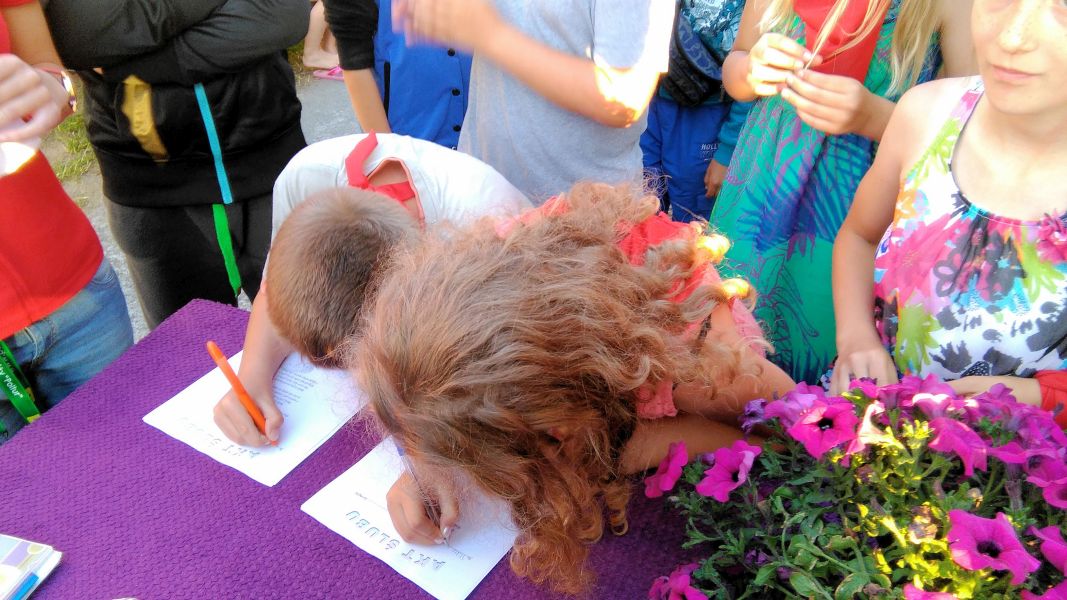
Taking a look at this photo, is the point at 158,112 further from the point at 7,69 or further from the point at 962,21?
the point at 962,21

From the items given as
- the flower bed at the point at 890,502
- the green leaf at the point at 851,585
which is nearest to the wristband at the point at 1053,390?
the flower bed at the point at 890,502

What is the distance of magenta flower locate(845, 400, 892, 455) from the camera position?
0.68m

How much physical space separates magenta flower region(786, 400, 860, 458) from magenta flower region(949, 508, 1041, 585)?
→ 0.41ft

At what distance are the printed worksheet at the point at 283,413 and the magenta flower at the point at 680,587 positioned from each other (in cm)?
52

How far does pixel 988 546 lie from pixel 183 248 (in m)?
1.88

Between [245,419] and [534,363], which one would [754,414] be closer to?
[534,363]

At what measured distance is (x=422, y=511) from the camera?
1.01 meters

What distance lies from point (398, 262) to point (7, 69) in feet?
2.64

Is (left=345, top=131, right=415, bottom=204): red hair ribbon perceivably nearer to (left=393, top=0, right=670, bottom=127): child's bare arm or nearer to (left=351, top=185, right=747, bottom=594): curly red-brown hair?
(left=393, top=0, right=670, bottom=127): child's bare arm

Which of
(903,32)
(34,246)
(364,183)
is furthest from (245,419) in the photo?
(903,32)

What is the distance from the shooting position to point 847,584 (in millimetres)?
623

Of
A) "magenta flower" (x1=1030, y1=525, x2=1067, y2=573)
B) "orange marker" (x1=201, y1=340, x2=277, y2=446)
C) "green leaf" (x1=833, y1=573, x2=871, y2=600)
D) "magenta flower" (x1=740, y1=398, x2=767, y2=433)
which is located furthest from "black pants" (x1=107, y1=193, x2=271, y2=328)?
"magenta flower" (x1=1030, y1=525, x2=1067, y2=573)

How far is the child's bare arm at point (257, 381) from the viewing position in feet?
3.87

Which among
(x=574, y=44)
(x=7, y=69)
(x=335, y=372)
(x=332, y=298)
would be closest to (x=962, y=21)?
(x=574, y=44)
